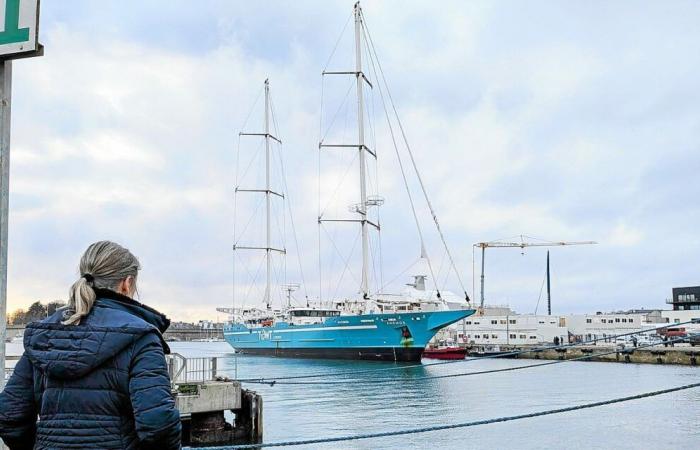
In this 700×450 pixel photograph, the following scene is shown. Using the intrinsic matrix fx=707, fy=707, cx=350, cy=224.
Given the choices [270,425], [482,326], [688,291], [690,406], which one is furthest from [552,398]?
[688,291]

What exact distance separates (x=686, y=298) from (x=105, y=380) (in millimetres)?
120145

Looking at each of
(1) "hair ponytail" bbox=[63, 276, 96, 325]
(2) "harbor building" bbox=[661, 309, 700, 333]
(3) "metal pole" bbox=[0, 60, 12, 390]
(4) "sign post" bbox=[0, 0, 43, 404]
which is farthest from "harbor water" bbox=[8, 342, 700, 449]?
(2) "harbor building" bbox=[661, 309, 700, 333]

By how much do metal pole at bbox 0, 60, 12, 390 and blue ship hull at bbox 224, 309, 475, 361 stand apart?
54897 millimetres

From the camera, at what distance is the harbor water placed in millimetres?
21500

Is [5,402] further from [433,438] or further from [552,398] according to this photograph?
[552,398]

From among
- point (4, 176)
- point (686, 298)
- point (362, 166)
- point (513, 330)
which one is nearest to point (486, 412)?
point (4, 176)

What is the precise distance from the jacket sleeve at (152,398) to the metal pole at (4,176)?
163cm

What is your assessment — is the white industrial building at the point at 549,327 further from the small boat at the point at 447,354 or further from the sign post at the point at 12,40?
the sign post at the point at 12,40

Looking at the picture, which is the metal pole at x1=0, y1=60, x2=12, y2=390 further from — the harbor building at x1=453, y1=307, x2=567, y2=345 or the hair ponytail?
the harbor building at x1=453, y1=307, x2=567, y2=345

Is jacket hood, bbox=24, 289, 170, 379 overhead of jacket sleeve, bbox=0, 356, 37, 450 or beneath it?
overhead

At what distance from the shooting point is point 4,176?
4012 millimetres

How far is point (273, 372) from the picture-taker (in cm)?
5184

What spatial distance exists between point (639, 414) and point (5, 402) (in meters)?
28.8

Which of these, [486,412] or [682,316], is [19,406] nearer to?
[486,412]
